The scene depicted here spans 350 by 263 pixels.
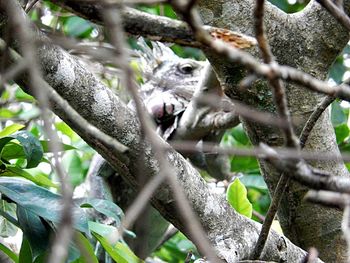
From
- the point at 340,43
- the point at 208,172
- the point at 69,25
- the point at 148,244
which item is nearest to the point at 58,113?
the point at 340,43

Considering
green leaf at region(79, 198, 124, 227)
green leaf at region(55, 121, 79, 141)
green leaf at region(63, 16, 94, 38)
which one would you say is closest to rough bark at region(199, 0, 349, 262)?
green leaf at region(79, 198, 124, 227)

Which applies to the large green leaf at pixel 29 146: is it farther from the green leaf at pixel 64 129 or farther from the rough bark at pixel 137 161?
the green leaf at pixel 64 129

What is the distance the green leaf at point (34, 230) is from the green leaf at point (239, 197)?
1.68 ft

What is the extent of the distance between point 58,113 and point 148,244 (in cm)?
93

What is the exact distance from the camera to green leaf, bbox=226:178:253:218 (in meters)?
1.56

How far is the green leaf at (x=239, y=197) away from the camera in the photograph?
1558 mm

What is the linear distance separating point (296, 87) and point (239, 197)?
37 centimetres

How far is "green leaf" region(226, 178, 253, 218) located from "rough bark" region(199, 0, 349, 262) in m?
0.17

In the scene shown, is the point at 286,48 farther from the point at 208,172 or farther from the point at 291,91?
the point at 208,172

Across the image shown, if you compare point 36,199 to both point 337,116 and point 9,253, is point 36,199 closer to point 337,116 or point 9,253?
point 9,253

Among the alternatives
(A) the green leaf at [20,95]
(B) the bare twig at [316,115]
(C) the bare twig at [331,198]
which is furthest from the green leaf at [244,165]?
(C) the bare twig at [331,198]

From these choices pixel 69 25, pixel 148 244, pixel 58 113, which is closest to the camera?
pixel 58 113

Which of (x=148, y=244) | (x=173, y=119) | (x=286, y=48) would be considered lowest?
(x=148, y=244)

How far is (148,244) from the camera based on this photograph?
187cm
